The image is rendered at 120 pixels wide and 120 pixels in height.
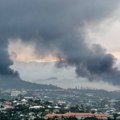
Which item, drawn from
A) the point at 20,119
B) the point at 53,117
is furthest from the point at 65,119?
the point at 20,119

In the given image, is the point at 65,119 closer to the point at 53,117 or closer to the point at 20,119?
the point at 53,117

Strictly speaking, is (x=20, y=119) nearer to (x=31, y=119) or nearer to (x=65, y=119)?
(x=31, y=119)

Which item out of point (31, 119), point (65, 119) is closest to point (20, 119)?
point (31, 119)
